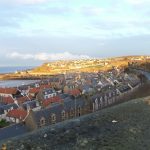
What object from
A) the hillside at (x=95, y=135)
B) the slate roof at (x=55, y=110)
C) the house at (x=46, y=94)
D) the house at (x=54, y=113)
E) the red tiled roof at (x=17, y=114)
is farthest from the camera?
the house at (x=46, y=94)

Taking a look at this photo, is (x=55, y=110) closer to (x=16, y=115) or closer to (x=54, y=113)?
(x=54, y=113)

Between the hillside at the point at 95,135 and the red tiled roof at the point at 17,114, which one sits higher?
the hillside at the point at 95,135

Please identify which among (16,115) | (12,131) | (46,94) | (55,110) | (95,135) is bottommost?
(46,94)

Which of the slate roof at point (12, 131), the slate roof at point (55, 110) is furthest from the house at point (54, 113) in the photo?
the slate roof at point (12, 131)

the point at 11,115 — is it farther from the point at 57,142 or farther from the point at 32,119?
the point at 57,142

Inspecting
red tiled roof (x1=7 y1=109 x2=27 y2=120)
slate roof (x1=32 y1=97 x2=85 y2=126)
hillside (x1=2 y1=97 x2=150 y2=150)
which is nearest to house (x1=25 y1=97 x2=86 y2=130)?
slate roof (x1=32 y1=97 x2=85 y2=126)

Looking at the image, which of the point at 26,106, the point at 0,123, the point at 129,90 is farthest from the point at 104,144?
the point at 129,90

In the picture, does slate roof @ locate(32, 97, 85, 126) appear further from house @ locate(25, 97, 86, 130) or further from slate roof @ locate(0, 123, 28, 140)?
slate roof @ locate(0, 123, 28, 140)

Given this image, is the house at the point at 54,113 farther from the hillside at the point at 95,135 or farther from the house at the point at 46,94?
the hillside at the point at 95,135

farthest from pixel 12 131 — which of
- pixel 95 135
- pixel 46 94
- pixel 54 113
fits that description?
pixel 46 94
